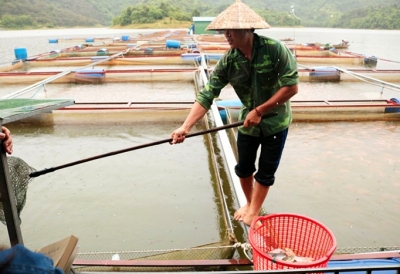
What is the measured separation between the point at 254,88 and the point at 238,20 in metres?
0.45

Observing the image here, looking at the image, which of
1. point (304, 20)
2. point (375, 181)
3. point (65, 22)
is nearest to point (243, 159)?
point (375, 181)

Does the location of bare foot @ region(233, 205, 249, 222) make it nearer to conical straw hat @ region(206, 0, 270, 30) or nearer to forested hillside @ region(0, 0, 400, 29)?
conical straw hat @ region(206, 0, 270, 30)

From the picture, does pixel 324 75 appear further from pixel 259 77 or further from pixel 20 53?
pixel 20 53

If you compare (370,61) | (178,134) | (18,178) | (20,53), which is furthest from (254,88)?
(20,53)

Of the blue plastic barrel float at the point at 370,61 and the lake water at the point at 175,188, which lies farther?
the blue plastic barrel float at the point at 370,61

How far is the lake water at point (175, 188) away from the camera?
2.98 metres

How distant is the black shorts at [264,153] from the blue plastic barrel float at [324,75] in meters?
8.43

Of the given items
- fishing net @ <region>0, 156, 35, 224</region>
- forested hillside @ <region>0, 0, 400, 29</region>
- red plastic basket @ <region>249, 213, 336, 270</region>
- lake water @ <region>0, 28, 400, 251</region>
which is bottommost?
lake water @ <region>0, 28, 400, 251</region>

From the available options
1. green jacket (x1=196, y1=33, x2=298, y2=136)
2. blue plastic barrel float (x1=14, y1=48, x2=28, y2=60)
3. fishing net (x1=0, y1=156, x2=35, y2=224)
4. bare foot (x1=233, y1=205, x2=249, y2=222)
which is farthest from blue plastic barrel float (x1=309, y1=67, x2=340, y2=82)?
blue plastic barrel float (x1=14, y1=48, x2=28, y2=60)

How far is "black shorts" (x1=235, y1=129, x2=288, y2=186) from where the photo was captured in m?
2.13

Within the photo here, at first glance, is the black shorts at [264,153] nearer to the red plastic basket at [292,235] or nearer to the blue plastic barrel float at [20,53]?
the red plastic basket at [292,235]

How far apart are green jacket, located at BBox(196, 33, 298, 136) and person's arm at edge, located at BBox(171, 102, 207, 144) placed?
48 millimetres

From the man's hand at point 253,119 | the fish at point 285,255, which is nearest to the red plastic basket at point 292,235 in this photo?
the fish at point 285,255

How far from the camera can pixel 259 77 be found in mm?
2002
